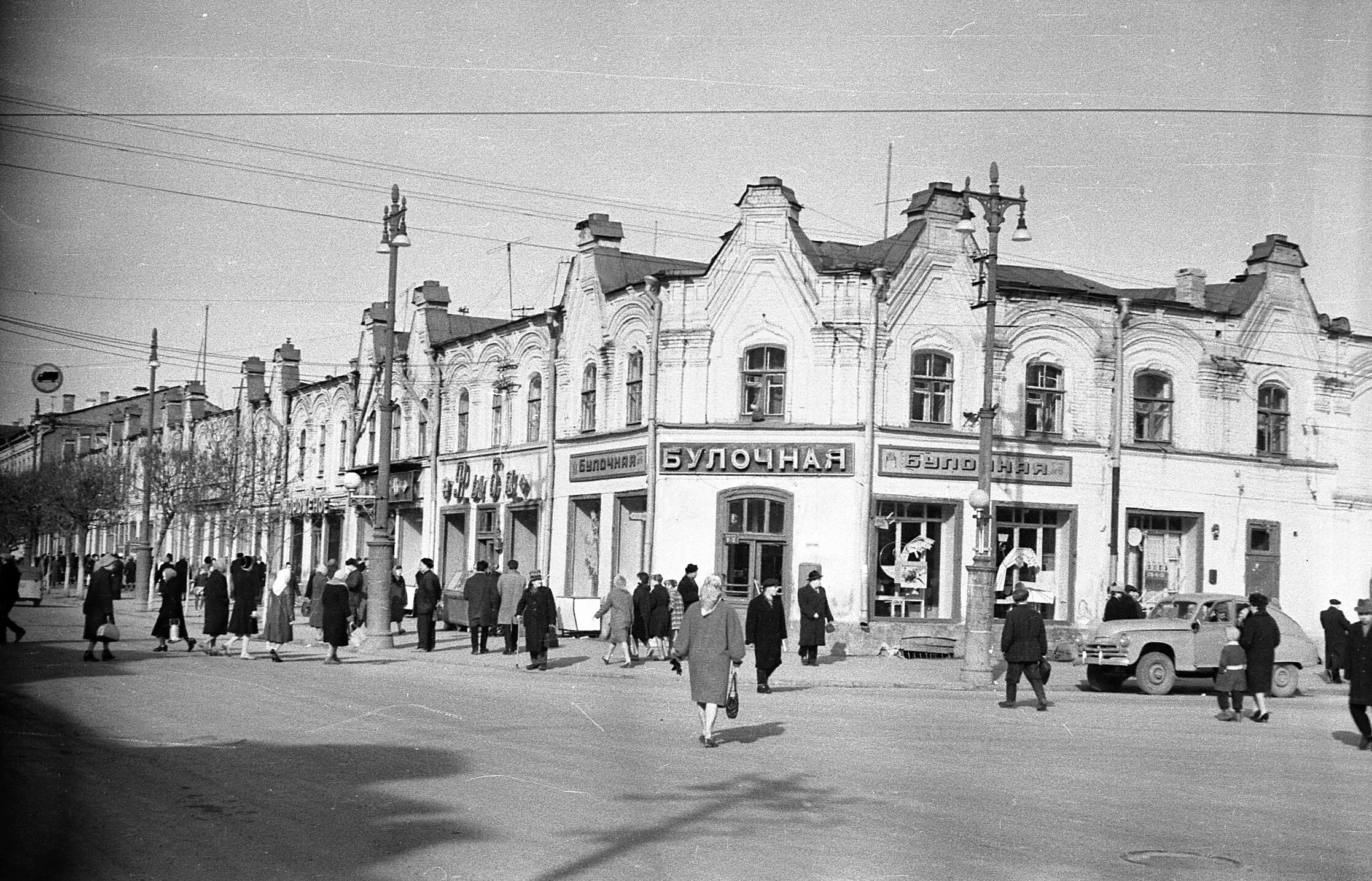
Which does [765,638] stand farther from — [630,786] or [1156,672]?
[630,786]

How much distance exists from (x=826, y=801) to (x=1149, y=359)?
1071 inches

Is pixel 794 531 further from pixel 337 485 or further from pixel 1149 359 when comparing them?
pixel 337 485

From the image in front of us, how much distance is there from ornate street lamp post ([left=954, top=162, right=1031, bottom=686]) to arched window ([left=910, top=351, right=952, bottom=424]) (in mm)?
8408

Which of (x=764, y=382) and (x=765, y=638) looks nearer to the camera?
(x=765, y=638)

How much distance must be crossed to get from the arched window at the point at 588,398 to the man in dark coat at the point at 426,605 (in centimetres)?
985

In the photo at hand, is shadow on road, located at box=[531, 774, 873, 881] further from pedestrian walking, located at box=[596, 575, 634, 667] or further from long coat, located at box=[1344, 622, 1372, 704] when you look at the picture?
pedestrian walking, located at box=[596, 575, 634, 667]

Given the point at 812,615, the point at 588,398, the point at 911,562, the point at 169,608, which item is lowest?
the point at 169,608

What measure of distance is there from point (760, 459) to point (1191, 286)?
14030 millimetres

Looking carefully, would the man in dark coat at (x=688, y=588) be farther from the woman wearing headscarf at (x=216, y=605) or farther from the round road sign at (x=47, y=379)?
the round road sign at (x=47, y=379)

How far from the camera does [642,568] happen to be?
33906mm

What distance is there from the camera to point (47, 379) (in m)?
19.8

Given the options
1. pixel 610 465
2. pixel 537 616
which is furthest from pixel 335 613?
pixel 610 465

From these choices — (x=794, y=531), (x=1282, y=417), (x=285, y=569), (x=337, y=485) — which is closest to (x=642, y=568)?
(x=794, y=531)

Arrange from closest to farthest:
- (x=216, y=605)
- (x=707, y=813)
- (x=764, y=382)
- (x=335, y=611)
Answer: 1. (x=707, y=813)
2. (x=335, y=611)
3. (x=216, y=605)
4. (x=764, y=382)
